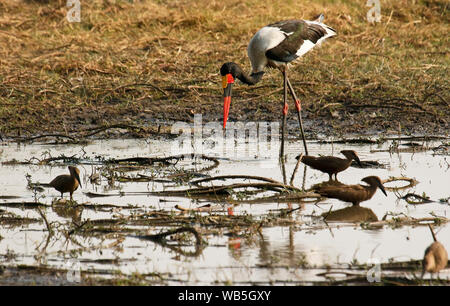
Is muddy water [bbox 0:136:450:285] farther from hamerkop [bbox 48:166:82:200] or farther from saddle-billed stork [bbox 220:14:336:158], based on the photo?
saddle-billed stork [bbox 220:14:336:158]

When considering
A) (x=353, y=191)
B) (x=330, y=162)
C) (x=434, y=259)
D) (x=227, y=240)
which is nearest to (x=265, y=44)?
(x=330, y=162)

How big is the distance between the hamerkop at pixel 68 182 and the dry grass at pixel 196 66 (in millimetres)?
2708

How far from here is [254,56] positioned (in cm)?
786

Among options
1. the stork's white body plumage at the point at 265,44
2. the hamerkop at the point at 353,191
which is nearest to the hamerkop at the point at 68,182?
the hamerkop at the point at 353,191

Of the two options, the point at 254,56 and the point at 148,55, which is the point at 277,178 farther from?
the point at 148,55

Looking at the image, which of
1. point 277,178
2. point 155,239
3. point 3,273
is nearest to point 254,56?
point 277,178

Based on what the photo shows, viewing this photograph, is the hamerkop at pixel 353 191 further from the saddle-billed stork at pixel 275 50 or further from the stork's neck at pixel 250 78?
the stork's neck at pixel 250 78

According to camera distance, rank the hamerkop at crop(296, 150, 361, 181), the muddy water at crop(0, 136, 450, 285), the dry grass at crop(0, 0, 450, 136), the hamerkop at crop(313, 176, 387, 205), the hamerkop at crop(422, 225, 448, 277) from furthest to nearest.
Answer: the dry grass at crop(0, 0, 450, 136) < the hamerkop at crop(296, 150, 361, 181) < the hamerkop at crop(313, 176, 387, 205) < the muddy water at crop(0, 136, 450, 285) < the hamerkop at crop(422, 225, 448, 277)

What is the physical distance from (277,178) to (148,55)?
4.47m

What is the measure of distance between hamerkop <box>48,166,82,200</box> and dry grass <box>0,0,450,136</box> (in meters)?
2.71

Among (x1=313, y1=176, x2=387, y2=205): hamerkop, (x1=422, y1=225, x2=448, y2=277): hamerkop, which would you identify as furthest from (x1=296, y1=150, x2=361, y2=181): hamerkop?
(x1=422, y1=225, x2=448, y2=277): hamerkop

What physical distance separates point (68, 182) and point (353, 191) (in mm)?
1760

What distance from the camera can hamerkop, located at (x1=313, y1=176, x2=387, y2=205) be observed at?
200 inches

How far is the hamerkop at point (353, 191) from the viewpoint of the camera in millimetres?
5074
